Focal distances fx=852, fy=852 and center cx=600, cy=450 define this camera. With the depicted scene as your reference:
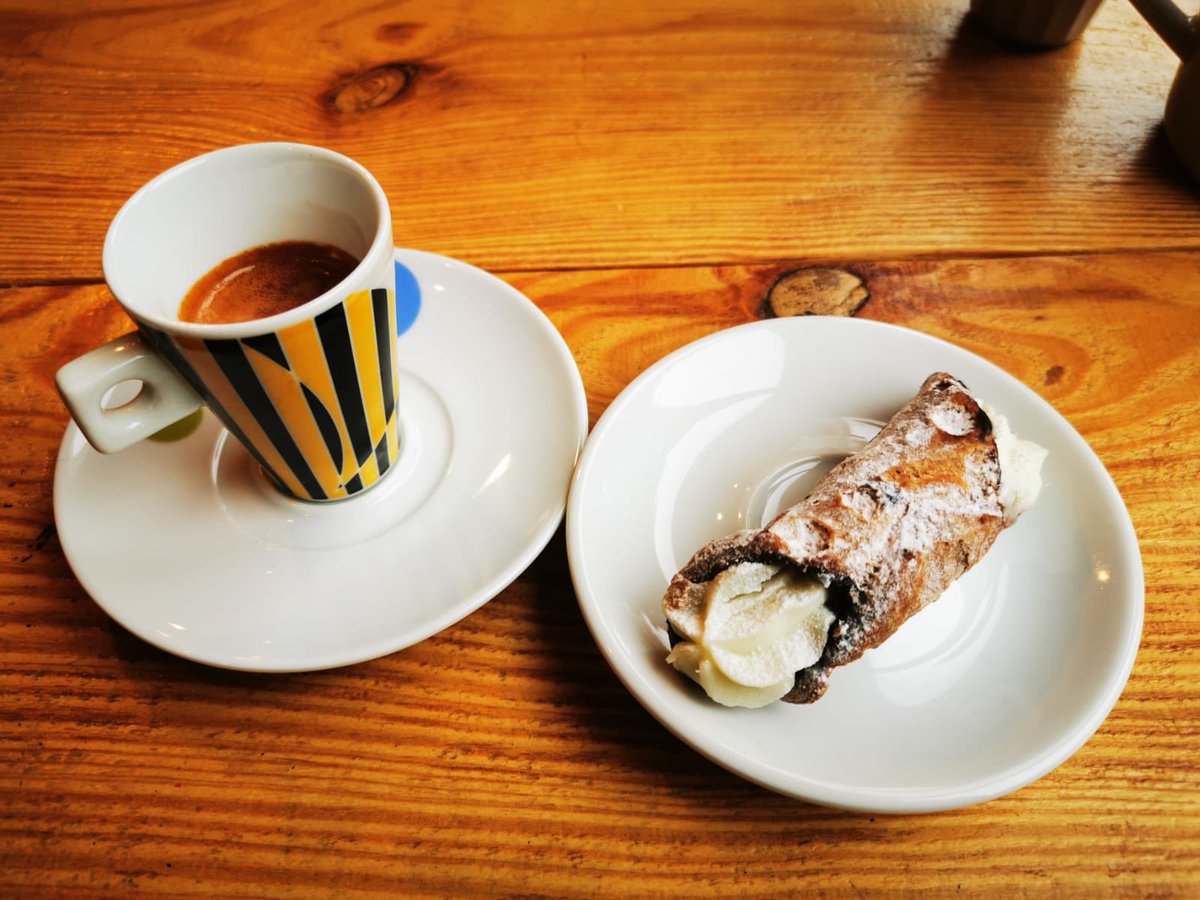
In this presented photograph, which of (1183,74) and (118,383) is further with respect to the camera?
(1183,74)

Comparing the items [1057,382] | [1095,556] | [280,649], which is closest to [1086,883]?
[1095,556]

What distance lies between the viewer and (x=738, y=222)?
105 centimetres

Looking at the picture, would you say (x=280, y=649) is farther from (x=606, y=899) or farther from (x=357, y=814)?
(x=606, y=899)

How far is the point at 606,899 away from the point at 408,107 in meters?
1.01

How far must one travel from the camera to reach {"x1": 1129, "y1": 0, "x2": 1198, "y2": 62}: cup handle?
101 cm

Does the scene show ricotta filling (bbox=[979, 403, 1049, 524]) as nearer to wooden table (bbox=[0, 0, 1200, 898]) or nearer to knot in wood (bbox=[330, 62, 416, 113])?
wooden table (bbox=[0, 0, 1200, 898])

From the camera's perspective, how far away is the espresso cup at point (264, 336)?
2.00 ft

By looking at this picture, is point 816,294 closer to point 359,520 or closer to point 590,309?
point 590,309

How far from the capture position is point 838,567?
614 mm

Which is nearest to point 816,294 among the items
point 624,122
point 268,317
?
point 624,122

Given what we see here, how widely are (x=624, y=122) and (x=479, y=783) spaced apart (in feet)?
2.85

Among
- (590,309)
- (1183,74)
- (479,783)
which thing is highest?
(1183,74)

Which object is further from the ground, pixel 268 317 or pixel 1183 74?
pixel 1183 74

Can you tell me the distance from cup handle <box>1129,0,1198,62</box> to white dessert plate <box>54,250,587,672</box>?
84 centimetres
